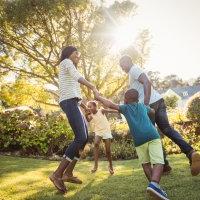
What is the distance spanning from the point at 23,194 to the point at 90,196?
1.12 metres

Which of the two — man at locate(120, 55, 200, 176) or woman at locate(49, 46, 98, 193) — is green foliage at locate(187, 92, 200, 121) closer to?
man at locate(120, 55, 200, 176)

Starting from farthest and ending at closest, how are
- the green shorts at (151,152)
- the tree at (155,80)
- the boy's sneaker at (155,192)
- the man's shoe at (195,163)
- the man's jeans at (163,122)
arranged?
the tree at (155,80), the man's jeans at (163,122), the man's shoe at (195,163), the green shorts at (151,152), the boy's sneaker at (155,192)

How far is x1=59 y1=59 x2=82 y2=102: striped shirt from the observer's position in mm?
5984

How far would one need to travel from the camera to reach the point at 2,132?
1281 cm

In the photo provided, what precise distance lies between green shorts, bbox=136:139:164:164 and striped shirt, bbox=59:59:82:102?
1.39 meters

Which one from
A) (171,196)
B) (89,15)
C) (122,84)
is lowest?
(171,196)

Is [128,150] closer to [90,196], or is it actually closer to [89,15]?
[90,196]

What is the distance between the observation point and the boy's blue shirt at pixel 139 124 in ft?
16.9

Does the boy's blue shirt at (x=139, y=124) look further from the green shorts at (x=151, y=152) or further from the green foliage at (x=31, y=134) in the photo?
the green foliage at (x=31, y=134)

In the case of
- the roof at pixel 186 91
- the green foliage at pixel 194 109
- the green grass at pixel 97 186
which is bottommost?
the green grass at pixel 97 186

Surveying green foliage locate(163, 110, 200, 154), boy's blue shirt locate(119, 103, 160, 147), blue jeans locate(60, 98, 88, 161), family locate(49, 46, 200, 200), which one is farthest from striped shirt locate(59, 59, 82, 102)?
green foliage locate(163, 110, 200, 154)

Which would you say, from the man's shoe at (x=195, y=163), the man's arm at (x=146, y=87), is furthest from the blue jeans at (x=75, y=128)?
the man's shoe at (x=195, y=163)

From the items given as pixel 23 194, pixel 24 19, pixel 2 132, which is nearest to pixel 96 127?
pixel 23 194

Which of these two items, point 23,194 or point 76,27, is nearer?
point 23,194
